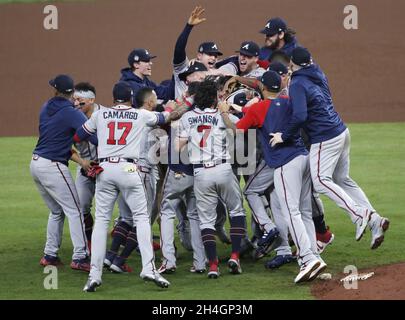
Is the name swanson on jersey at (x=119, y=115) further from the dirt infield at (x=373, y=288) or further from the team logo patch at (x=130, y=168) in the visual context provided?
the dirt infield at (x=373, y=288)

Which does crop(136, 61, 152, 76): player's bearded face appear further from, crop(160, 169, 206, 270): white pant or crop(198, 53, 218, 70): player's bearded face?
crop(160, 169, 206, 270): white pant

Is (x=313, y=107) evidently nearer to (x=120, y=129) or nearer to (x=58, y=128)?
(x=120, y=129)

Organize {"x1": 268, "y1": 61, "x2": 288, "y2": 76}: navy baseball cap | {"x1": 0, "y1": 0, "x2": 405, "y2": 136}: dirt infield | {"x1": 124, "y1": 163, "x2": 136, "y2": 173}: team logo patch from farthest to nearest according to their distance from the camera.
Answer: {"x1": 0, "y1": 0, "x2": 405, "y2": 136}: dirt infield → {"x1": 268, "y1": 61, "x2": 288, "y2": 76}: navy baseball cap → {"x1": 124, "y1": 163, "x2": 136, "y2": 173}: team logo patch

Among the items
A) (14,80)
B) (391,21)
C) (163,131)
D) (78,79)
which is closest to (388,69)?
(391,21)

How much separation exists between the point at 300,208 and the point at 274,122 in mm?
794

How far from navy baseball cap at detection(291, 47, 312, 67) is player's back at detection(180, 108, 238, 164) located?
0.81 m

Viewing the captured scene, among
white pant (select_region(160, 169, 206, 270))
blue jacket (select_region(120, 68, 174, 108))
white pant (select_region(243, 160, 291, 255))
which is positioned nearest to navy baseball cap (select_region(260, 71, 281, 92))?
white pant (select_region(243, 160, 291, 255))

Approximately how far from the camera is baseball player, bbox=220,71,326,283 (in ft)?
26.4

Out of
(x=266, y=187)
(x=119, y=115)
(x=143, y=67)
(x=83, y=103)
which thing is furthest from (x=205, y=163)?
(x=83, y=103)

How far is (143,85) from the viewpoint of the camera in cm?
922

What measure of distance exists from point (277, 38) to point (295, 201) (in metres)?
2.29

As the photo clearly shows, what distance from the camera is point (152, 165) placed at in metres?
8.98
